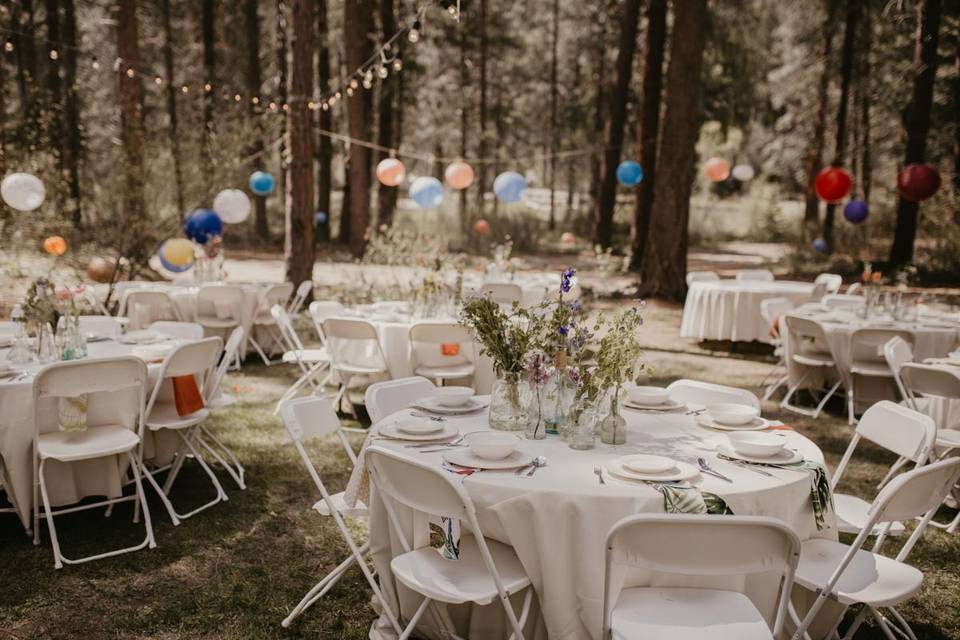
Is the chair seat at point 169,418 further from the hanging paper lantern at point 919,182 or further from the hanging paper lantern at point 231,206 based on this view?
the hanging paper lantern at point 919,182

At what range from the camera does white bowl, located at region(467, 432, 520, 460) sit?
297cm

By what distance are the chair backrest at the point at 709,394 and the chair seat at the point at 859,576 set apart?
1.06 m

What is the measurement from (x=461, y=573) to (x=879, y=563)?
155cm

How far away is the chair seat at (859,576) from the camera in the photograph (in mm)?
2738

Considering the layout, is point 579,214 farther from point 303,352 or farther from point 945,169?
point 303,352

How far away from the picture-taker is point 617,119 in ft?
61.1

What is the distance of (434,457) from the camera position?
3068 mm

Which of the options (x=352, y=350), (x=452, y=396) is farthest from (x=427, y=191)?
(x=452, y=396)

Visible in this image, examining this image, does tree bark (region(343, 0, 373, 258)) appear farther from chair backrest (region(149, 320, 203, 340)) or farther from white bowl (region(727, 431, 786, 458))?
white bowl (region(727, 431, 786, 458))

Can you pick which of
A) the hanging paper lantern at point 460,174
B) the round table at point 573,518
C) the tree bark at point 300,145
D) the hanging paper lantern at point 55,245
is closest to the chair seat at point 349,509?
the round table at point 573,518

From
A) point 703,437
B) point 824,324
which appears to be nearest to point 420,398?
point 703,437

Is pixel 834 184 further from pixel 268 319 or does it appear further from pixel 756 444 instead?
pixel 756 444

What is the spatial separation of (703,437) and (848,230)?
19.0 meters

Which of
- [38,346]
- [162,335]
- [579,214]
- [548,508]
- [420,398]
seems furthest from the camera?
[579,214]
